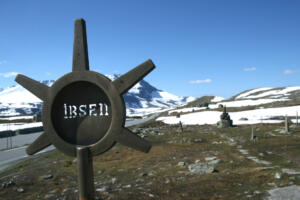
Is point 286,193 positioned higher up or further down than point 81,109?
further down

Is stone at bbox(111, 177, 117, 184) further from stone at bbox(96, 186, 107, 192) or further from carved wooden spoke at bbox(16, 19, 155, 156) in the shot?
carved wooden spoke at bbox(16, 19, 155, 156)

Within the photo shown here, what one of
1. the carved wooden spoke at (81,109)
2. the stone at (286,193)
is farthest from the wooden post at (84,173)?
the stone at (286,193)

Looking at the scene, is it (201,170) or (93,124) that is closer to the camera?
(93,124)

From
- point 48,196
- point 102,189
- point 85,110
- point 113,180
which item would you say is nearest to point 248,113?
point 113,180

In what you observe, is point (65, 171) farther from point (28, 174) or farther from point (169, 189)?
point (169, 189)

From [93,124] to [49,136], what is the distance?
1155 millimetres

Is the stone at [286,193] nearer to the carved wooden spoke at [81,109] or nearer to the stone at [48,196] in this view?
the carved wooden spoke at [81,109]

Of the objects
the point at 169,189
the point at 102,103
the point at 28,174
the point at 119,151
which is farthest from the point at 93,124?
the point at 119,151

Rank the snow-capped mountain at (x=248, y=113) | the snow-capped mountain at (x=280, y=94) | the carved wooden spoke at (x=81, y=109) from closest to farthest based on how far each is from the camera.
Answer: the carved wooden spoke at (x=81, y=109) → the snow-capped mountain at (x=248, y=113) → the snow-capped mountain at (x=280, y=94)

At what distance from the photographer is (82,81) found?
5.29 meters

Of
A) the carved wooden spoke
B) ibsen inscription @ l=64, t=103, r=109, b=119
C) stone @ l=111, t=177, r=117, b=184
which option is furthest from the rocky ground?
ibsen inscription @ l=64, t=103, r=109, b=119

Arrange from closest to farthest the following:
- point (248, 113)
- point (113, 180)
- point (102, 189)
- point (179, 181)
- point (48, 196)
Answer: point (48, 196)
point (102, 189)
point (179, 181)
point (113, 180)
point (248, 113)

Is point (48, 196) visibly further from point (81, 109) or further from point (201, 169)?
point (201, 169)

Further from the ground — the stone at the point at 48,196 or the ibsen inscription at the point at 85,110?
the ibsen inscription at the point at 85,110
